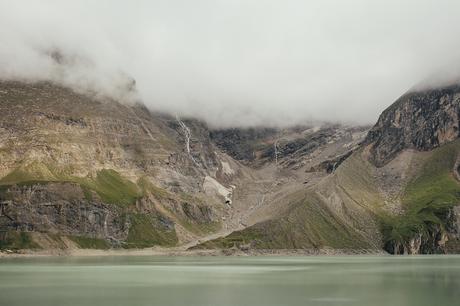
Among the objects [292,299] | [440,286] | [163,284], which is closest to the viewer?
[292,299]

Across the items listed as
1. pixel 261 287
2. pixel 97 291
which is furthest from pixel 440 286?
pixel 97 291

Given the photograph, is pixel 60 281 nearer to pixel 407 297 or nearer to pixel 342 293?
pixel 342 293

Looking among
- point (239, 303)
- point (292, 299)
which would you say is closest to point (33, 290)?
point (239, 303)

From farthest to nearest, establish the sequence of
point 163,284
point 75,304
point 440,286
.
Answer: point 163,284, point 440,286, point 75,304

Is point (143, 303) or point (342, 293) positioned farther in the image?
point (342, 293)

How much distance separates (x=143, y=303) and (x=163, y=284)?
2421cm

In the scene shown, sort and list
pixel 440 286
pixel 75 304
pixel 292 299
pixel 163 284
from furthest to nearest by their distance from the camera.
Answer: pixel 163 284
pixel 440 286
pixel 292 299
pixel 75 304

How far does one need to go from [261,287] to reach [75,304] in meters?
28.7

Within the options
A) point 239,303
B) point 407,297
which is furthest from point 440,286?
point 239,303

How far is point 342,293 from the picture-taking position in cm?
7031

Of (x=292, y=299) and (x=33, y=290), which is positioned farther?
(x=33, y=290)

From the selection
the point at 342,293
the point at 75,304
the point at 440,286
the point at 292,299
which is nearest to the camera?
the point at 75,304

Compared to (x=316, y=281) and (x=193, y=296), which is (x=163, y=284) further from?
(x=316, y=281)

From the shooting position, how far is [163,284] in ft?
278
